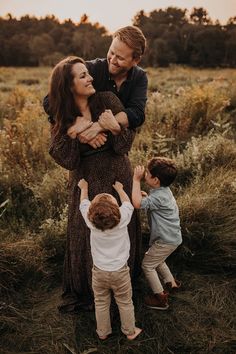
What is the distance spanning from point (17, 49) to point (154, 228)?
30.4 m

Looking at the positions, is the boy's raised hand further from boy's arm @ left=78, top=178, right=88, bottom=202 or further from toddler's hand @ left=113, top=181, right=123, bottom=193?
boy's arm @ left=78, top=178, right=88, bottom=202

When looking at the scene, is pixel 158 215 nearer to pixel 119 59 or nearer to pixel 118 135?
pixel 118 135

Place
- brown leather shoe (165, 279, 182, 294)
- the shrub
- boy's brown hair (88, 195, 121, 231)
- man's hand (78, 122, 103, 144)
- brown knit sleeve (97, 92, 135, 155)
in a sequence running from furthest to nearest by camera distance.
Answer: the shrub < brown leather shoe (165, 279, 182, 294) < brown knit sleeve (97, 92, 135, 155) < man's hand (78, 122, 103, 144) < boy's brown hair (88, 195, 121, 231)

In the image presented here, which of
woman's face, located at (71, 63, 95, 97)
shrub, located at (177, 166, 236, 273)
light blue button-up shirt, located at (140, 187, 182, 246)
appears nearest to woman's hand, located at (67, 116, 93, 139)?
woman's face, located at (71, 63, 95, 97)

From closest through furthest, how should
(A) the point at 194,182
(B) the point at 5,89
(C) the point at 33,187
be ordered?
(A) the point at 194,182 < (C) the point at 33,187 < (B) the point at 5,89

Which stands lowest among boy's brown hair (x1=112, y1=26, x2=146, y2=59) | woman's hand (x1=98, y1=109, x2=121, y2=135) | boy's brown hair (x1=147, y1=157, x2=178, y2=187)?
boy's brown hair (x1=147, y1=157, x2=178, y2=187)

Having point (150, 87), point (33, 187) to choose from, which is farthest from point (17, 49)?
point (33, 187)

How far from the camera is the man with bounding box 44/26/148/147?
8.89ft

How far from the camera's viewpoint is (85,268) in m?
3.05

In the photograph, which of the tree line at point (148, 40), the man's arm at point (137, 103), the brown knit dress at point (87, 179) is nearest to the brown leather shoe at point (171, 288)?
the brown knit dress at point (87, 179)

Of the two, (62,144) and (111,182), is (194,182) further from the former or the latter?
(62,144)

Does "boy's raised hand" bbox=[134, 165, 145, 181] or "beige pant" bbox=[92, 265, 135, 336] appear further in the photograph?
"boy's raised hand" bbox=[134, 165, 145, 181]

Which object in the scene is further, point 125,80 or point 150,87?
point 150,87

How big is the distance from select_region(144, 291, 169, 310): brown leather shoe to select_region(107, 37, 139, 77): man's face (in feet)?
5.87
